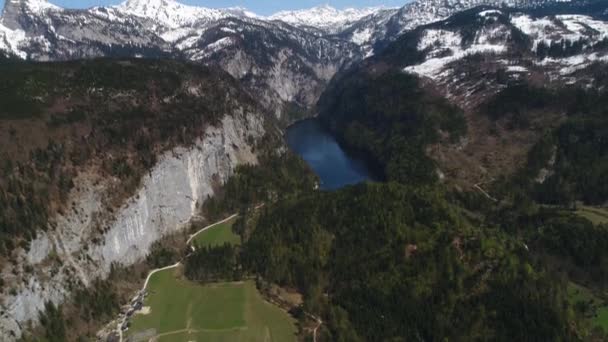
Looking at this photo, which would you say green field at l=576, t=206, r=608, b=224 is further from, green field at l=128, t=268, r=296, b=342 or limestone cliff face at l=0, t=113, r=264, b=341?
limestone cliff face at l=0, t=113, r=264, b=341

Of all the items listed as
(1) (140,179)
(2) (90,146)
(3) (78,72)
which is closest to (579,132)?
(1) (140,179)

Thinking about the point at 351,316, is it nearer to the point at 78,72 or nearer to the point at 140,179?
the point at 140,179

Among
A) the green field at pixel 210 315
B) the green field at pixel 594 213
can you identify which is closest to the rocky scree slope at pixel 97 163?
the green field at pixel 210 315

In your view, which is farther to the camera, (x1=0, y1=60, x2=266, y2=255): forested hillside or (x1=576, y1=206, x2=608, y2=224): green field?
(x1=576, y1=206, x2=608, y2=224): green field

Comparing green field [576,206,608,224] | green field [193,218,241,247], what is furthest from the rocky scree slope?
green field [576,206,608,224]

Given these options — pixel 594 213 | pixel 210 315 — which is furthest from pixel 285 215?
pixel 594 213

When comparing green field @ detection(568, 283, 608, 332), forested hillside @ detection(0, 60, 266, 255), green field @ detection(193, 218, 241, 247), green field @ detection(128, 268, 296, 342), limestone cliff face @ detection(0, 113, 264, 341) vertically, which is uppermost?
forested hillside @ detection(0, 60, 266, 255)

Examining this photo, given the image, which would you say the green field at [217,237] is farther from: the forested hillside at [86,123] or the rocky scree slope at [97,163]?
the forested hillside at [86,123]

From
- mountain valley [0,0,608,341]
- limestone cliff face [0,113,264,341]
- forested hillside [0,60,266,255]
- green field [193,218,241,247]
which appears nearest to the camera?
mountain valley [0,0,608,341]
